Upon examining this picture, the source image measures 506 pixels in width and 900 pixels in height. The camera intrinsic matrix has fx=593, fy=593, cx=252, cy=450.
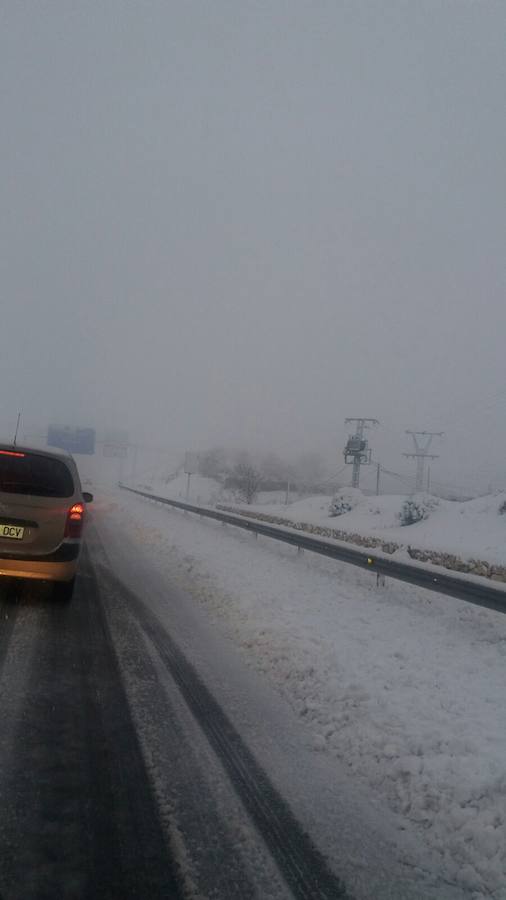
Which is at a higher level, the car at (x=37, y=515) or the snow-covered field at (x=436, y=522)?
the car at (x=37, y=515)

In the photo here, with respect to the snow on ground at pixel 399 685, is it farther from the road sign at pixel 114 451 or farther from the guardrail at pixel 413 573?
the road sign at pixel 114 451

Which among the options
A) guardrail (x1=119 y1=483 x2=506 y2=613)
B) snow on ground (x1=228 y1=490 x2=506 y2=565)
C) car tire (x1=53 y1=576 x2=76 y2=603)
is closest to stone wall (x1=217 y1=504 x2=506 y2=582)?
guardrail (x1=119 y1=483 x2=506 y2=613)

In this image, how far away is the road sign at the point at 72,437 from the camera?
159 ft

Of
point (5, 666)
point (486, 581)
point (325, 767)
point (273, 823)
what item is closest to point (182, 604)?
point (5, 666)

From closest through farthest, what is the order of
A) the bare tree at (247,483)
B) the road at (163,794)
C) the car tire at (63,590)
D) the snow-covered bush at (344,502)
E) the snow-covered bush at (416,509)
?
the road at (163,794) → the car tire at (63,590) → the snow-covered bush at (416,509) → the snow-covered bush at (344,502) → the bare tree at (247,483)

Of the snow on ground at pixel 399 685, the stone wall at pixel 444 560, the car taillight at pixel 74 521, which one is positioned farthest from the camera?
the stone wall at pixel 444 560

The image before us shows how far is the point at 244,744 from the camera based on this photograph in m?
4.34

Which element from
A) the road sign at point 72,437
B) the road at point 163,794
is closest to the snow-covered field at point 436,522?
the road at point 163,794

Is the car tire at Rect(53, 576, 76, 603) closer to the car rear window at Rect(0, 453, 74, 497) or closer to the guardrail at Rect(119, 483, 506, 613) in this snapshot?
the car rear window at Rect(0, 453, 74, 497)

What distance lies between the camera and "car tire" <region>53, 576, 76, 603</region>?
7844 millimetres

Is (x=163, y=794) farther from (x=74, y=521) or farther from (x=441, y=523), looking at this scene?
(x=441, y=523)

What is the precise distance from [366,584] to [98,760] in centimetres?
852

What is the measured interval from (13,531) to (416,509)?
29575 mm

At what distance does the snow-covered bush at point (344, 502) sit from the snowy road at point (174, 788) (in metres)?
32.9
